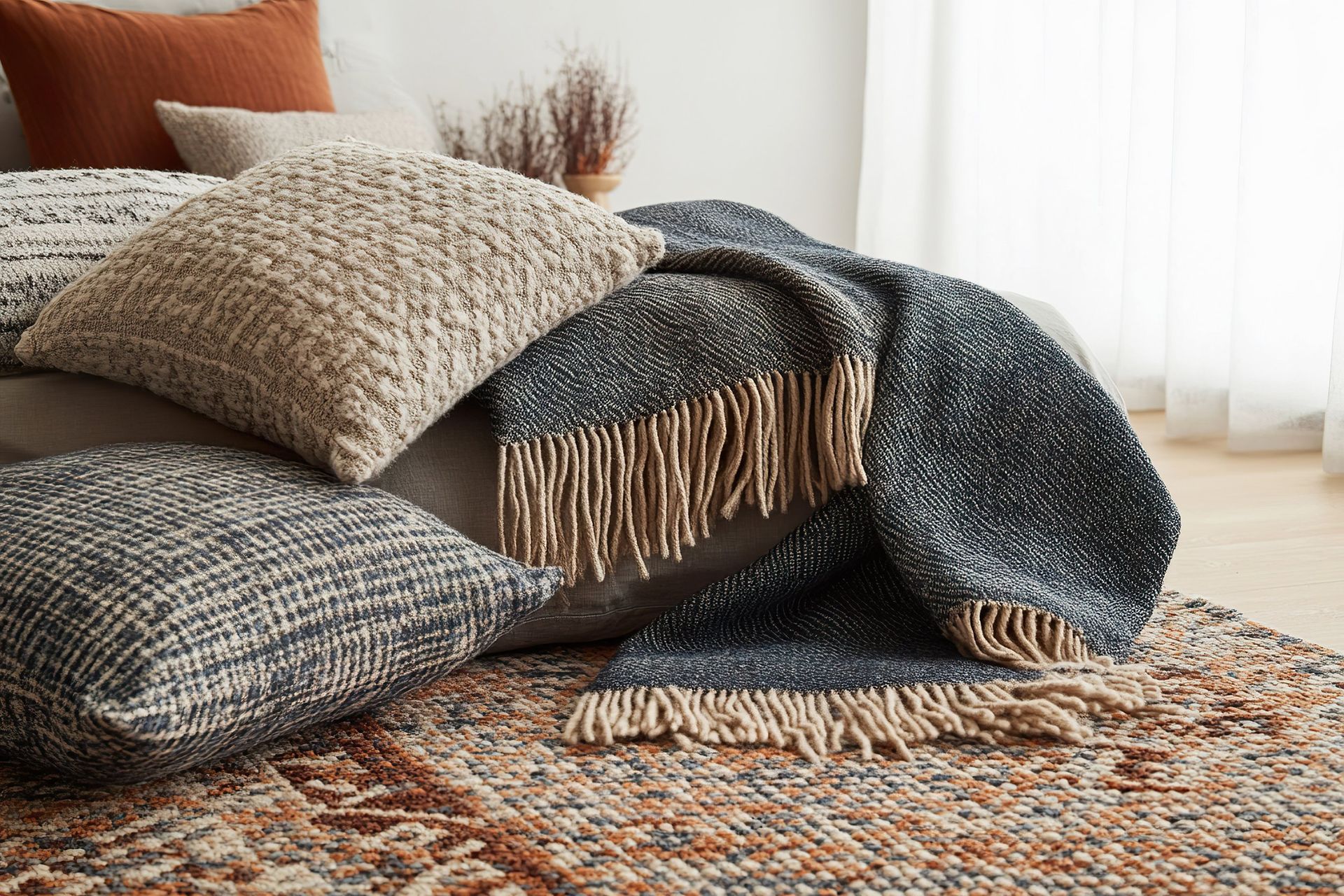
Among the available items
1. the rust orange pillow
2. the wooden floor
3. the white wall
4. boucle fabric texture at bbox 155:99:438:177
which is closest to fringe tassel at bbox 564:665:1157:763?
the wooden floor

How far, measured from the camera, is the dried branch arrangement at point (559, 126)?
3088mm

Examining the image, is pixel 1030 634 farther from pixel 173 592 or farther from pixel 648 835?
pixel 173 592

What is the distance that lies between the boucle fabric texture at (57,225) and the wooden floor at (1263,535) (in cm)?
127

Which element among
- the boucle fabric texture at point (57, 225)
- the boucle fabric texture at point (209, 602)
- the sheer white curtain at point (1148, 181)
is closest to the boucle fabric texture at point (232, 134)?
the boucle fabric texture at point (57, 225)

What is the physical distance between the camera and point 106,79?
6.83 feet

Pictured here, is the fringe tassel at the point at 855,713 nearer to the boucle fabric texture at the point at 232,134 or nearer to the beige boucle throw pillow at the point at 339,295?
the beige boucle throw pillow at the point at 339,295

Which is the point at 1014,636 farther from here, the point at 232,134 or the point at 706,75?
the point at 706,75

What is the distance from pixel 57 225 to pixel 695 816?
2.91ft

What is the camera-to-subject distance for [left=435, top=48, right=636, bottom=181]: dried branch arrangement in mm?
3088

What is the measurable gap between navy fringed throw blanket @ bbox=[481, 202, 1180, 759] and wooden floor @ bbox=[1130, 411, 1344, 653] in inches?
10.5

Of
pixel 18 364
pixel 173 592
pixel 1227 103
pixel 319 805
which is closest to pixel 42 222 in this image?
pixel 18 364

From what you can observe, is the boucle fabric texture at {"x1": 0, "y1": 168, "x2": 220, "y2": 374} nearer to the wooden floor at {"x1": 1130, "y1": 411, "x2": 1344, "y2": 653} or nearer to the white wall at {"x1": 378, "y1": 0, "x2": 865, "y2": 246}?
the wooden floor at {"x1": 1130, "y1": 411, "x2": 1344, "y2": 653}

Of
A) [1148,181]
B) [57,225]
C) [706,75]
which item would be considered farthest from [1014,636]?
[706,75]

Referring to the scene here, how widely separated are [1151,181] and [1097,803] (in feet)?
7.21
